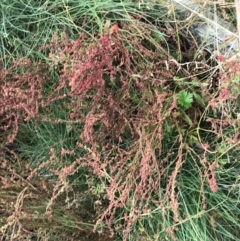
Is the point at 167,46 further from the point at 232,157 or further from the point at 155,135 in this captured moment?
the point at 232,157

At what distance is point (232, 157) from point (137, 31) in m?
0.45

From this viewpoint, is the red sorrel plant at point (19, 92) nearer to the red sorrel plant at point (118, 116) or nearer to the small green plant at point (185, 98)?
the red sorrel plant at point (118, 116)

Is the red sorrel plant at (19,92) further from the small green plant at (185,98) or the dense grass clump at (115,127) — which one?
the small green plant at (185,98)

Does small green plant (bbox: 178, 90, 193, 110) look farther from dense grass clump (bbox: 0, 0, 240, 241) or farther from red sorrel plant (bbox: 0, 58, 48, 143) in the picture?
red sorrel plant (bbox: 0, 58, 48, 143)

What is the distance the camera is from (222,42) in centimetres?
141

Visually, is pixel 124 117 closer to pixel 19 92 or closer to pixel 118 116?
pixel 118 116

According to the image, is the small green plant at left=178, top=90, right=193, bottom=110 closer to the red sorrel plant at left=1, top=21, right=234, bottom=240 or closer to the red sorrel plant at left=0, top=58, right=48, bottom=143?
the red sorrel plant at left=1, top=21, right=234, bottom=240

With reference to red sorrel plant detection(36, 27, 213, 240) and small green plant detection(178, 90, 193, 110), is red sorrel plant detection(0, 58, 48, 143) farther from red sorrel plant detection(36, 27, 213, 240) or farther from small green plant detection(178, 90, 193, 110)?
small green plant detection(178, 90, 193, 110)

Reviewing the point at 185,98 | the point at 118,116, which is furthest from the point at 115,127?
the point at 185,98

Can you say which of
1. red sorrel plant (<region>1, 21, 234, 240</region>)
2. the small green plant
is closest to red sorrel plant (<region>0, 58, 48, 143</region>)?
red sorrel plant (<region>1, 21, 234, 240</region>)

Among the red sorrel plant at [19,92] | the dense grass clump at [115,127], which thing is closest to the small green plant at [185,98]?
the dense grass clump at [115,127]

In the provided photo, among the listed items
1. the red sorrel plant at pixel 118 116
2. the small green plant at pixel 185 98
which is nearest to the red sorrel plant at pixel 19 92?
the red sorrel plant at pixel 118 116

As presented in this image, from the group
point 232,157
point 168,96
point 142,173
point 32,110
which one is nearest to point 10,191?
point 32,110

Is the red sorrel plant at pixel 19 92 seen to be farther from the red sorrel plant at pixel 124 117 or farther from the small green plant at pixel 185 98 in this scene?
the small green plant at pixel 185 98
